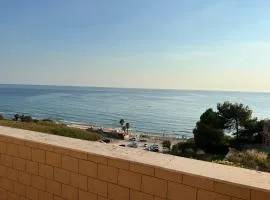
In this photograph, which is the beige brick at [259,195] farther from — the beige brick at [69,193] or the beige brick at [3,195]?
the beige brick at [3,195]

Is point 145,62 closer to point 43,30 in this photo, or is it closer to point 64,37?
point 64,37

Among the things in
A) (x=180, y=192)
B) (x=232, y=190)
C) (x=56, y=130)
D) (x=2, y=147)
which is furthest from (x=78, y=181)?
(x=56, y=130)

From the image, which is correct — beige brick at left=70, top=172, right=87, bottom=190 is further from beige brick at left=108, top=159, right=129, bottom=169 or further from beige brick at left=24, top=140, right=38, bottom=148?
beige brick at left=24, top=140, right=38, bottom=148

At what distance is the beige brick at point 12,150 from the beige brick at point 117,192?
96 cm

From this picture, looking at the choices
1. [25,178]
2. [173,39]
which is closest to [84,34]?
[173,39]

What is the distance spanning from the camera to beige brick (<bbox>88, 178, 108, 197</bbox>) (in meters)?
2.07

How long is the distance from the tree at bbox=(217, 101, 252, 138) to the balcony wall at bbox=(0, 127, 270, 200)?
25565mm

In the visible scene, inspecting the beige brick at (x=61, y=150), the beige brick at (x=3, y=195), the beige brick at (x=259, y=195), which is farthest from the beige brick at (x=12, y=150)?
the beige brick at (x=259, y=195)

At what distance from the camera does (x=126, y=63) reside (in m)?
61.2

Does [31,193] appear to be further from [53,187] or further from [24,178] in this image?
[53,187]

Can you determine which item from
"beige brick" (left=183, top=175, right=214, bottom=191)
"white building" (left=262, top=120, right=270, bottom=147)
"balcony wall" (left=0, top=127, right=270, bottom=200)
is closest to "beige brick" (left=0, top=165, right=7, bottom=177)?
"balcony wall" (left=0, top=127, right=270, bottom=200)

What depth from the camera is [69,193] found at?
2.29 meters

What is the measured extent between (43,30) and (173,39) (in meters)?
21.1

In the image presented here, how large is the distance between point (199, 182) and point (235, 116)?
2713 cm
